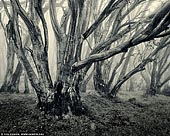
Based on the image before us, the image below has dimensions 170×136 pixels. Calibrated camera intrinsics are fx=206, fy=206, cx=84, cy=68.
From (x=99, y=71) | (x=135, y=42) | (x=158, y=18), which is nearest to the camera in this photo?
(x=158, y=18)

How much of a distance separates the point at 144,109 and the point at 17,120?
468 cm

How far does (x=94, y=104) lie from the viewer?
7605mm

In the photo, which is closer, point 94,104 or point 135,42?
point 135,42

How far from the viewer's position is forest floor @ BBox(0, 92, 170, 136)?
201 inches

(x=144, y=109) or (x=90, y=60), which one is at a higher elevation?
(x=90, y=60)

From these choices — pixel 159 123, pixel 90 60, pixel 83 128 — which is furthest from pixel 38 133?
pixel 159 123

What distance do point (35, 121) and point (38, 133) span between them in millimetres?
615

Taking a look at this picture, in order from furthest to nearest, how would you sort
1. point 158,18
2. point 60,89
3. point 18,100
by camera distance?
point 18,100 < point 60,89 < point 158,18

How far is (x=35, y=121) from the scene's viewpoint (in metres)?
5.45

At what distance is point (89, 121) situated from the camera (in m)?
5.88

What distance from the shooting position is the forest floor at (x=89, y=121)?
5102 mm

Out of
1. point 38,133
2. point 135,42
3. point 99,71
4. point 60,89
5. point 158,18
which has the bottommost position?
point 38,133

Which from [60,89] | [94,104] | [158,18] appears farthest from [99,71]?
[158,18]

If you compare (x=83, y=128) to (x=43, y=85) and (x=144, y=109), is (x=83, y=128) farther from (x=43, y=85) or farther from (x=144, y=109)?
(x=144, y=109)
